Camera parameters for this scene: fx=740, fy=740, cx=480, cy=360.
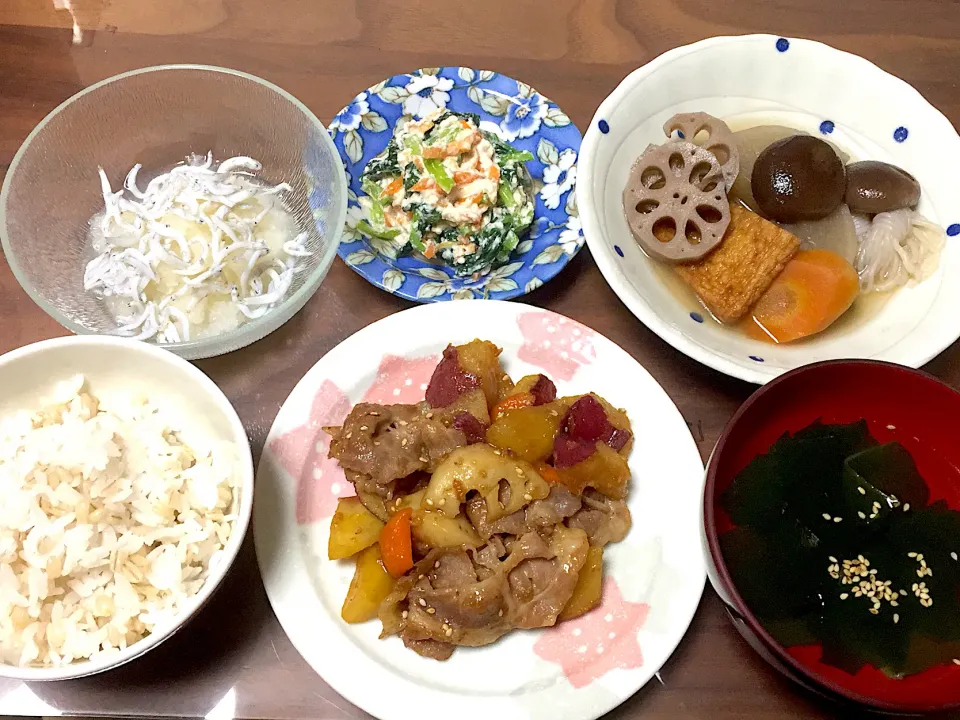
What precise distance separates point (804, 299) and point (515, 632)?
3.31 feet

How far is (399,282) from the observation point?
1.71 metres

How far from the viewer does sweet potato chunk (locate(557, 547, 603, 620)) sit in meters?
1.40

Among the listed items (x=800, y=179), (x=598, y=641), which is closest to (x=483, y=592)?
(x=598, y=641)

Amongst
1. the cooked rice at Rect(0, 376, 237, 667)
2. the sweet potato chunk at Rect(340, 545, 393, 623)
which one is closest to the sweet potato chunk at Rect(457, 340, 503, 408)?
the sweet potato chunk at Rect(340, 545, 393, 623)

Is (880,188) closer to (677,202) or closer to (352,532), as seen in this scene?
(677,202)

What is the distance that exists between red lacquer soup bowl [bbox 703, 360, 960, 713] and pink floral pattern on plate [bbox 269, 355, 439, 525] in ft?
2.26

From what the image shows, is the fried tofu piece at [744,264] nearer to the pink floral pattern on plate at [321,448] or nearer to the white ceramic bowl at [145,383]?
the pink floral pattern on plate at [321,448]

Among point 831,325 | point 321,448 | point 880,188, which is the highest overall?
point 880,188

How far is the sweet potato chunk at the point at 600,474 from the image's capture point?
144 centimetres

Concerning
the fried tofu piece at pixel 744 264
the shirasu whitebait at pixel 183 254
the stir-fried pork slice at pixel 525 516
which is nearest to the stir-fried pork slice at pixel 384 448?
the stir-fried pork slice at pixel 525 516

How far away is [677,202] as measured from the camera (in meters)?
1.77

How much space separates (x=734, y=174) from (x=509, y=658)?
1243mm

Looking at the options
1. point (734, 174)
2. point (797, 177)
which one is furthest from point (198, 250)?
point (797, 177)

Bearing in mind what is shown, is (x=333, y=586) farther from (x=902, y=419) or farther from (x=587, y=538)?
(x=902, y=419)
